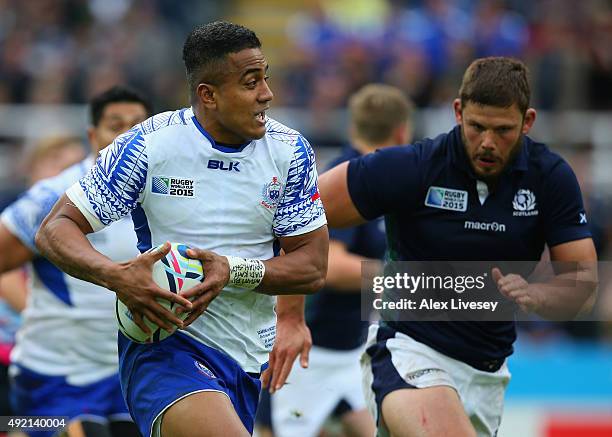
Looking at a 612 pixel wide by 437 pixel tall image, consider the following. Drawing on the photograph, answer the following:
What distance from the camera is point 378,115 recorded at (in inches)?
308

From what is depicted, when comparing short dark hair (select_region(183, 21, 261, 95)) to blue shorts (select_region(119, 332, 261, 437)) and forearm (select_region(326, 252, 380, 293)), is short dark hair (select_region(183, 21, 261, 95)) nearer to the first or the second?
blue shorts (select_region(119, 332, 261, 437))

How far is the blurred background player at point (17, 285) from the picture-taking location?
25.6 feet

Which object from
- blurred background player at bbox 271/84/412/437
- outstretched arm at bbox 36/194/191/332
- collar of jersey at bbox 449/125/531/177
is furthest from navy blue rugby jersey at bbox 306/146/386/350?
outstretched arm at bbox 36/194/191/332

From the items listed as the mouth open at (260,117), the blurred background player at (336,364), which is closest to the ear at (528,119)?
the mouth open at (260,117)

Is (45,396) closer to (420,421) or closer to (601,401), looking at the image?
(420,421)

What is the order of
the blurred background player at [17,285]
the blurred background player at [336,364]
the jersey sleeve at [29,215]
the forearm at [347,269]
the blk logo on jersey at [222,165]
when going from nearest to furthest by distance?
the blk logo on jersey at [222,165] < the jersey sleeve at [29,215] < the forearm at [347,269] < the blurred background player at [17,285] < the blurred background player at [336,364]

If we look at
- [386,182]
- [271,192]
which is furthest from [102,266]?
[386,182]

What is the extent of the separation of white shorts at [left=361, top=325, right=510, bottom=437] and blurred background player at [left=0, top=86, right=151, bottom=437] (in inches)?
68.4

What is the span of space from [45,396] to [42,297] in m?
0.59

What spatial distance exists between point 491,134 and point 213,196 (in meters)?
1.45

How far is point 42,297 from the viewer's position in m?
7.11

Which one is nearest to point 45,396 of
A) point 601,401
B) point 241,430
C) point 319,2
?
point 241,430

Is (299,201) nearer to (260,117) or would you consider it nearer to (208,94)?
(260,117)

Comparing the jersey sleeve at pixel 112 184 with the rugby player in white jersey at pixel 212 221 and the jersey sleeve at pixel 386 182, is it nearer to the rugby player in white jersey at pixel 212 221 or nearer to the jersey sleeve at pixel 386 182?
the rugby player in white jersey at pixel 212 221
